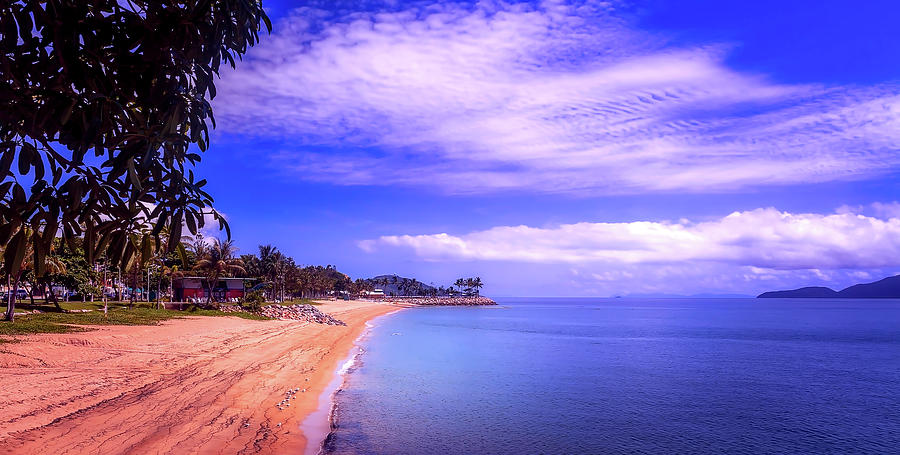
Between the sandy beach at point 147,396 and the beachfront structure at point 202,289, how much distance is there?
55.2m

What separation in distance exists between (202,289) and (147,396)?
72852 millimetres

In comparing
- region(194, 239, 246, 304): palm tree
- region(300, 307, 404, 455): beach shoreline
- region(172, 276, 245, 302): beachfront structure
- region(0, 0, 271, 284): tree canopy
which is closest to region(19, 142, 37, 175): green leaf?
region(0, 0, 271, 284): tree canopy

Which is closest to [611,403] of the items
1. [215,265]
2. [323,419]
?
[323,419]

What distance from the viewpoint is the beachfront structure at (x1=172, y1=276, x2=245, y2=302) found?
81.1 m

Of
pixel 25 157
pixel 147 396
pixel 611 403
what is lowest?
pixel 611 403

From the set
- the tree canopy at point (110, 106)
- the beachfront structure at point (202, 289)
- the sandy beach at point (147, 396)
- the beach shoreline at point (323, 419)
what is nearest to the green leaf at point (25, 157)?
the tree canopy at point (110, 106)

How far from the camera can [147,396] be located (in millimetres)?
15758

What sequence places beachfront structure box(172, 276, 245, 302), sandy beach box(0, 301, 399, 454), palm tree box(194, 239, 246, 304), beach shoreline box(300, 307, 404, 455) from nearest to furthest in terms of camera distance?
1. sandy beach box(0, 301, 399, 454)
2. beach shoreline box(300, 307, 404, 455)
3. palm tree box(194, 239, 246, 304)
4. beachfront structure box(172, 276, 245, 302)

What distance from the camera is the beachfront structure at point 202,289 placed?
8106cm

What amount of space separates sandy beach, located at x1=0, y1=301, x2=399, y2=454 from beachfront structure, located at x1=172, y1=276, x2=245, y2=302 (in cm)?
5515

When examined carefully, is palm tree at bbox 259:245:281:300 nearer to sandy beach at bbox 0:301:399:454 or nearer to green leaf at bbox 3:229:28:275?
sandy beach at bbox 0:301:399:454

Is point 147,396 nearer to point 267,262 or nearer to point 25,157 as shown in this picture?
point 25,157

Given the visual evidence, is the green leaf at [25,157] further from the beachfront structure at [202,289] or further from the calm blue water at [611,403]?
the beachfront structure at [202,289]

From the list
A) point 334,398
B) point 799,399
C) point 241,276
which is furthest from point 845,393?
point 241,276
